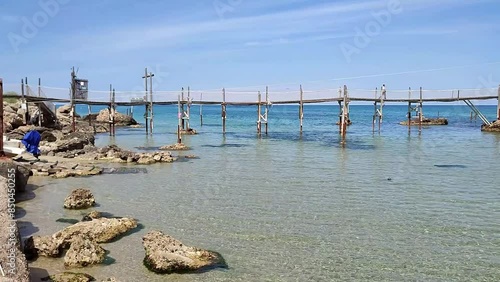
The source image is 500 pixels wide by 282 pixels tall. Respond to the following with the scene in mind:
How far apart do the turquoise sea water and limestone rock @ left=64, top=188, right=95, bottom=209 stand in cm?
45

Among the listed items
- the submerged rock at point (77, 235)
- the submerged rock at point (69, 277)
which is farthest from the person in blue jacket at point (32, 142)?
the submerged rock at point (69, 277)

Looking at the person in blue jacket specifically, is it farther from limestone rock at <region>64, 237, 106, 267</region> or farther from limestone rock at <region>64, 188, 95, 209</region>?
limestone rock at <region>64, 237, 106, 267</region>

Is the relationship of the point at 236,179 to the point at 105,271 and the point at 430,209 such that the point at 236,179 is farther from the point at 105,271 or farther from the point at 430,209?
the point at 105,271

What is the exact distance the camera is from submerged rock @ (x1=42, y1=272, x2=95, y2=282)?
7660 mm

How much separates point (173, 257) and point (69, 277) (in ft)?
6.17

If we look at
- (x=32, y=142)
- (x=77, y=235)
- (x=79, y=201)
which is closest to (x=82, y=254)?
(x=77, y=235)

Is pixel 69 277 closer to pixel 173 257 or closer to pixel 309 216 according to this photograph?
pixel 173 257

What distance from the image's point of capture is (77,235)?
9.68 metres

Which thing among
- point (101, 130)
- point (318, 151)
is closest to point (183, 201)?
point (318, 151)

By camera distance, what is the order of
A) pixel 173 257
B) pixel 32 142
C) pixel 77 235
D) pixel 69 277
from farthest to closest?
pixel 32 142, pixel 77 235, pixel 173 257, pixel 69 277

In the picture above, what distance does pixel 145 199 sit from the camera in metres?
15.1

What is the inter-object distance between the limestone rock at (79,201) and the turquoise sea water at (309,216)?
17.8 inches

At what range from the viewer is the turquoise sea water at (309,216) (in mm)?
8922

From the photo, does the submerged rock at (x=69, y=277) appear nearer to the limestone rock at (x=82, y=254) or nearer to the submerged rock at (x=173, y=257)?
the limestone rock at (x=82, y=254)
